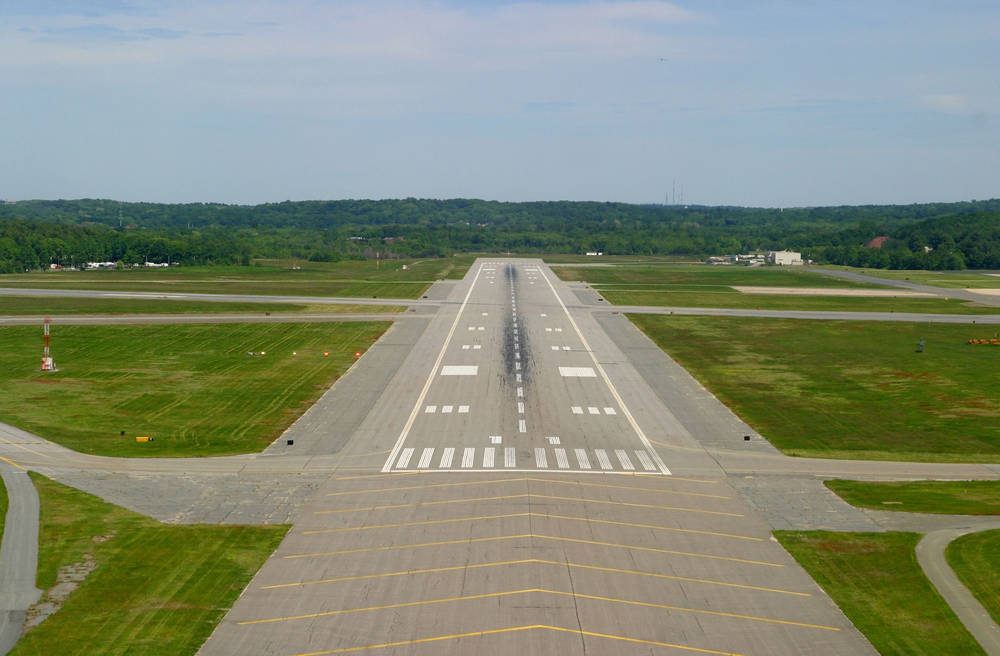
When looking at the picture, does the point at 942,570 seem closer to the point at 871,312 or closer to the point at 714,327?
the point at 714,327

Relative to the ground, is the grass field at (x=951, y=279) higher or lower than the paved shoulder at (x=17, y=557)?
higher

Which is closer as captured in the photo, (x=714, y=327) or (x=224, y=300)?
(x=714, y=327)

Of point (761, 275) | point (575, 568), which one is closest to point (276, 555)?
point (575, 568)

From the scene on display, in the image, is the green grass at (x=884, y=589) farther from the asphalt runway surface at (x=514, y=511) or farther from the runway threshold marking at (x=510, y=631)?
the runway threshold marking at (x=510, y=631)

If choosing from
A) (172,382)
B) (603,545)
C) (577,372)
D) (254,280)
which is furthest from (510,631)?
(254,280)

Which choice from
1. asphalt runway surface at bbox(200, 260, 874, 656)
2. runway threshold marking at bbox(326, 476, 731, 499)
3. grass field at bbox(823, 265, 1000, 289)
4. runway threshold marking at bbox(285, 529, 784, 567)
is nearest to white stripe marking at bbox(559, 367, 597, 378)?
asphalt runway surface at bbox(200, 260, 874, 656)

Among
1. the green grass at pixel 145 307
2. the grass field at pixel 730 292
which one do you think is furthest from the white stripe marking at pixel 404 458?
the grass field at pixel 730 292
